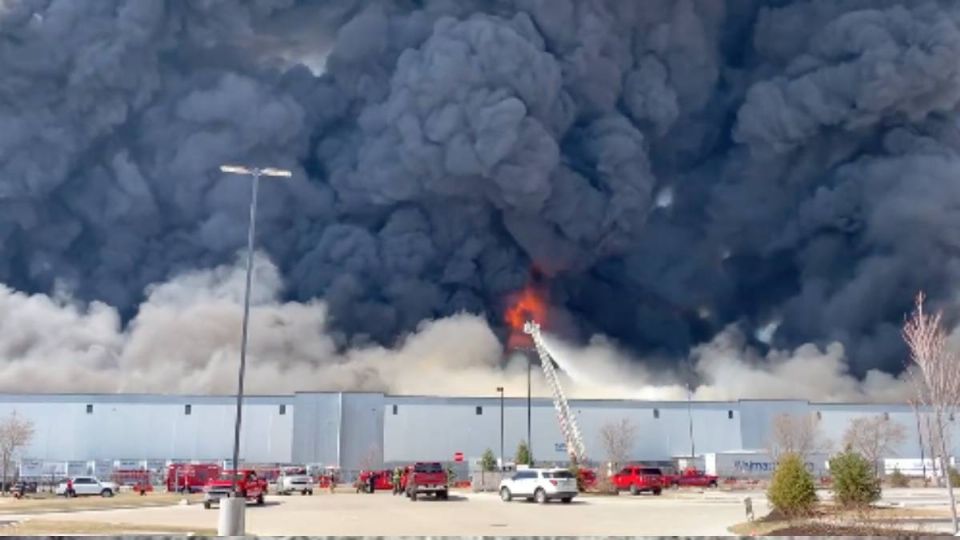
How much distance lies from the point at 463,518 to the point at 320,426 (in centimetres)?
5755

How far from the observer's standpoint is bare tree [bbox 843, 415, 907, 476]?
76.8 m

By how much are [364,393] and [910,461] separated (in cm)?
4904

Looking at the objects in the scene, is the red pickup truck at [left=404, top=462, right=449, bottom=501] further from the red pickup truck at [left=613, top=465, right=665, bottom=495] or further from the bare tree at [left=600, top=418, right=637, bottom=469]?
the bare tree at [left=600, top=418, right=637, bottom=469]

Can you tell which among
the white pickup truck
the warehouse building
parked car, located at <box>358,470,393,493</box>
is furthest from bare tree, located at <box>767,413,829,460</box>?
the white pickup truck

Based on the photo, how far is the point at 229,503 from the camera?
859 inches

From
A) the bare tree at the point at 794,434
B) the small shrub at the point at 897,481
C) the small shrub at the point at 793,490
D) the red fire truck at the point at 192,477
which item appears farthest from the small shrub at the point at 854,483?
the bare tree at the point at 794,434

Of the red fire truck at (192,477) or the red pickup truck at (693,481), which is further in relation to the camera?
the red pickup truck at (693,481)

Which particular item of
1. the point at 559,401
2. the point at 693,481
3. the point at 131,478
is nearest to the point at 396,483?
the point at 693,481

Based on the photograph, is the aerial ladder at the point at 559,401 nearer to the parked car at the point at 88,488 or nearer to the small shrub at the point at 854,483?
the parked car at the point at 88,488

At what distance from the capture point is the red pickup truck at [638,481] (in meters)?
55.6

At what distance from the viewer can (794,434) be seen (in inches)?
3206

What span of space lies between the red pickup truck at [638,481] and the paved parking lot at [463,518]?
12.8 meters

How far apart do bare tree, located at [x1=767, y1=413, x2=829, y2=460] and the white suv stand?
40.7 m

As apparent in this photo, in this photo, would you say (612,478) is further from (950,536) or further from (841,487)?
(950,536)
